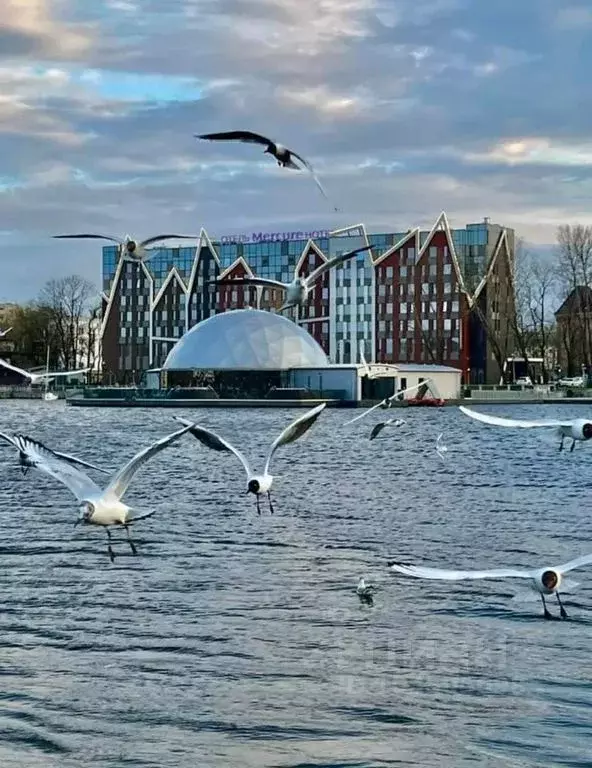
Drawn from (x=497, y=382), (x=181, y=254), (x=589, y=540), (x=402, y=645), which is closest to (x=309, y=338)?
(x=497, y=382)

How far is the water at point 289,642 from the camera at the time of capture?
13.3m

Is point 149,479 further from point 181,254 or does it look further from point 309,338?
point 181,254

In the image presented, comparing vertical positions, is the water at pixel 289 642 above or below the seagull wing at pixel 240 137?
below

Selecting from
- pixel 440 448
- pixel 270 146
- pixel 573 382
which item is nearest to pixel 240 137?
pixel 270 146

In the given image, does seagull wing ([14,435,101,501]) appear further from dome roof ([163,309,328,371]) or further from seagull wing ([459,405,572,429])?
dome roof ([163,309,328,371])

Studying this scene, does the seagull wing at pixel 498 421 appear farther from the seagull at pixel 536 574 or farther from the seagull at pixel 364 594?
the seagull at pixel 364 594

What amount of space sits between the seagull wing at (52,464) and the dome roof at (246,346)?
97888mm

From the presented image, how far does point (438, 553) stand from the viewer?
79.9ft

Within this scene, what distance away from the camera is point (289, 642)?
17.0m

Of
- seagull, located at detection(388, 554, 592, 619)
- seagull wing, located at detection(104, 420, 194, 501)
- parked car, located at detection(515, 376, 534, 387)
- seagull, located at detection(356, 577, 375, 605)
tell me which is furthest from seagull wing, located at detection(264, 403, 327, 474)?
parked car, located at detection(515, 376, 534, 387)

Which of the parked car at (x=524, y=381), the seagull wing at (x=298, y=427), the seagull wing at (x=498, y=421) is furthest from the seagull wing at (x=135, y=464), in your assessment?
the parked car at (x=524, y=381)

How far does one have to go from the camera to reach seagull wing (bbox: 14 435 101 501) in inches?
644

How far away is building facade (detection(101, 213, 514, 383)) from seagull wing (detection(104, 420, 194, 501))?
9839cm

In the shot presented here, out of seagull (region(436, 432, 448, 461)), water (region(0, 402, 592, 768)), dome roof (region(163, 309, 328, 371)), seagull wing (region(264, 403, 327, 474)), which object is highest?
dome roof (region(163, 309, 328, 371))
